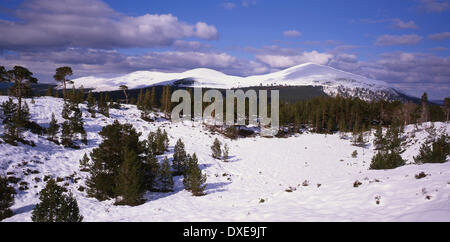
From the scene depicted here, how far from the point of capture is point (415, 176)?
12742mm

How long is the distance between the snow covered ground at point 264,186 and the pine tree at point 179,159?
2.63 meters

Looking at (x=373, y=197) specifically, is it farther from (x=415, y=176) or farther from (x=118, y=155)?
(x=118, y=155)

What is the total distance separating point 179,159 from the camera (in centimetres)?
2717

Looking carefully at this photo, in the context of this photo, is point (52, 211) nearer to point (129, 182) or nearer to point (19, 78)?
point (129, 182)

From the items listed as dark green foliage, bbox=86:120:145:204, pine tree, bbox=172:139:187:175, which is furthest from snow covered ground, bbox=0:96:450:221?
pine tree, bbox=172:139:187:175

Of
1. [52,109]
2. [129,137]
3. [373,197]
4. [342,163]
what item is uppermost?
[52,109]

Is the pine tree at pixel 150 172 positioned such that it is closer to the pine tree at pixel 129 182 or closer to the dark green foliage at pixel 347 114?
the pine tree at pixel 129 182

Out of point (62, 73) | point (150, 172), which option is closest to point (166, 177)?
point (150, 172)

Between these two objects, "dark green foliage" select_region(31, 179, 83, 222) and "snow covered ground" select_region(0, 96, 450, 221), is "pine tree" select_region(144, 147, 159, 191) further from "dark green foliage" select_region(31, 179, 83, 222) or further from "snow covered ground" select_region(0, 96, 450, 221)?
"dark green foliage" select_region(31, 179, 83, 222)

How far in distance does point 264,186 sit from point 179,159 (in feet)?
34.6

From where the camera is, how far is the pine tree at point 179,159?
27.0 metres
